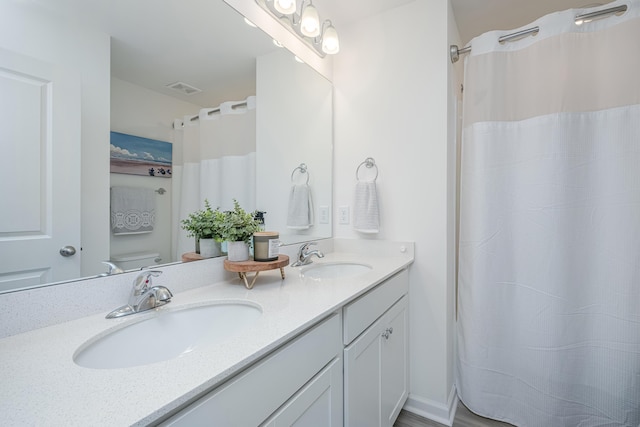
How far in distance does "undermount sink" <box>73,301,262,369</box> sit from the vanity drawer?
0.32 metres

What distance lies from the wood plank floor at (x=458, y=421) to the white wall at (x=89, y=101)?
1.62 m

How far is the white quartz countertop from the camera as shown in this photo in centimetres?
44

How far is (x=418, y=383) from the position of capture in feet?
5.42

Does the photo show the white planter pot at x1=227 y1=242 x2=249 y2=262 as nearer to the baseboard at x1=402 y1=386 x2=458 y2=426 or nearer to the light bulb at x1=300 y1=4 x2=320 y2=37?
the light bulb at x1=300 y1=4 x2=320 y2=37

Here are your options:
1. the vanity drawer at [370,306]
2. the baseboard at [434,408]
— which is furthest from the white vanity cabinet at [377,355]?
the baseboard at [434,408]

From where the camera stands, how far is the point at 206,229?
44.9 inches

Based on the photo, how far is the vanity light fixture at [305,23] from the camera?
142cm

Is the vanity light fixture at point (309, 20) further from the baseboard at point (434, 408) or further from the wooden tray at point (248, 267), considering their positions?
the baseboard at point (434, 408)

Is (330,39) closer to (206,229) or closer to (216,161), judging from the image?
(216,161)

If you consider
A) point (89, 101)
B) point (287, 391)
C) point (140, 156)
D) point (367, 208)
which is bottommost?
point (287, 391)

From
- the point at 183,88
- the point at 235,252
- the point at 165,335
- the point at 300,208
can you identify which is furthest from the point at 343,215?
the point at 165,335

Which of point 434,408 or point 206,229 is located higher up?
point 206,229

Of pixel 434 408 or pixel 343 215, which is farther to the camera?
pixel 343 215

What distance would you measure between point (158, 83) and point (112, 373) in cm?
88
